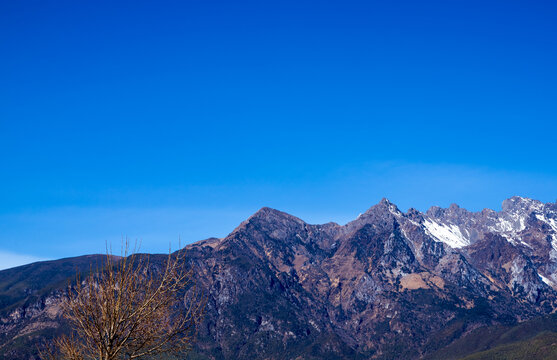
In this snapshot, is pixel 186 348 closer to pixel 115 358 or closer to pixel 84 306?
pixel 115 358

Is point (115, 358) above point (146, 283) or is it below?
below

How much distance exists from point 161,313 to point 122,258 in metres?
3.55

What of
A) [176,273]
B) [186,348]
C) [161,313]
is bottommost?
[186,348]

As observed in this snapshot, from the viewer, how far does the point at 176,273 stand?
92.9 ft

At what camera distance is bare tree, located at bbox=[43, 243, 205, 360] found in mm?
25984

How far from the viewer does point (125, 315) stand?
26.5 meters

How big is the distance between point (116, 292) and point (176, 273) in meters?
3.13

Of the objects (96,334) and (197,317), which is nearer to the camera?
(96,334)

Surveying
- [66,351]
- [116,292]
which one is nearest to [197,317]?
[116,292]

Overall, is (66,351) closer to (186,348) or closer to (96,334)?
(96,334)

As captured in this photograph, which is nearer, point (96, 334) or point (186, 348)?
point (96, 334)

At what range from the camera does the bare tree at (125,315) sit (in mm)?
25984

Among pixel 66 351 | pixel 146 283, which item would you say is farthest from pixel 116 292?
pixel 66 351

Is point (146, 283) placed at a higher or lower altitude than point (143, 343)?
higher
